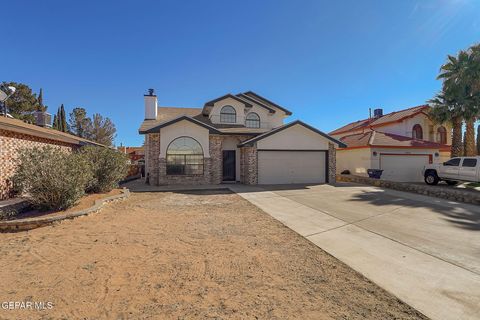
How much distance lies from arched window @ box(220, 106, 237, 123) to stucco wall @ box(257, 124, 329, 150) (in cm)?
460

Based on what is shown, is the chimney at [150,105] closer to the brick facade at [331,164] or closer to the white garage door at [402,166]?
the brick facade at [331,164]

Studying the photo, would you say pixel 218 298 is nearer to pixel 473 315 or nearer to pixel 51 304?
pixel 51 304

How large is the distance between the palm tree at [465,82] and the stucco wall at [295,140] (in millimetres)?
12276

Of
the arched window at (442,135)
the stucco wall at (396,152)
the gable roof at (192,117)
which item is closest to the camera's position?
the gable roof at (192,117)

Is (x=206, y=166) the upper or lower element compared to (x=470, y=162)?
lower

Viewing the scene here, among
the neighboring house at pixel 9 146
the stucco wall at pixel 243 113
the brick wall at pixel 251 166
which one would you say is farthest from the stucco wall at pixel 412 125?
the neighboring house at pixel 9 146

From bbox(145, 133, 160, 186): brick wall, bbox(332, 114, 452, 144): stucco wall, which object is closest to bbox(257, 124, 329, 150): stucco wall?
bbox(145, 133, 160, 186): brick wall

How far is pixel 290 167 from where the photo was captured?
55.6ft

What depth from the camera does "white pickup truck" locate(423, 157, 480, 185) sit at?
1346 cm

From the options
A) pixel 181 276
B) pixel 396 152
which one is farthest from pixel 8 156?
pixel 396 152

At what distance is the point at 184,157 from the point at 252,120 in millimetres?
7648

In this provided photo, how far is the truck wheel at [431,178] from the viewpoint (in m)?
15.7

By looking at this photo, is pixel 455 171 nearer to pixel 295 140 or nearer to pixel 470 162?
pixel 470 162

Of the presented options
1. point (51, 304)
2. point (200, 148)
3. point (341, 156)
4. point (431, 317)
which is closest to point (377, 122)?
point (341, 156)
